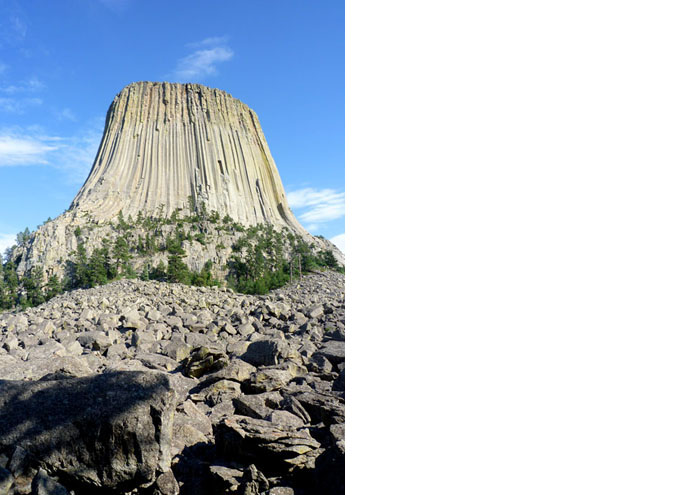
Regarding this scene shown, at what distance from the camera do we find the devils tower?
21.2 metres

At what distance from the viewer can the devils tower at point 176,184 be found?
2116 centimetres

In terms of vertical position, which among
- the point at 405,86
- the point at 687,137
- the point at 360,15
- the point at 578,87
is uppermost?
the point at 360,15

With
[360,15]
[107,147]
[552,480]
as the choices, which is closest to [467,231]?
[552,480]

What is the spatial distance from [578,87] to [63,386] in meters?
1.64

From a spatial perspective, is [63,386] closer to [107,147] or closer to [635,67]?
[635,67]

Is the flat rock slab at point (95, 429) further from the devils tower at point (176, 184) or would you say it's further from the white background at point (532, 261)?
the devils tower at point (176, 184)

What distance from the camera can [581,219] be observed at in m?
0.76

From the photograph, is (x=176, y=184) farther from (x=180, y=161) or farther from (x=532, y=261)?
(x=532, y=261)

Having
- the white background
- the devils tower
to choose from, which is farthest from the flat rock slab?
the devils tower

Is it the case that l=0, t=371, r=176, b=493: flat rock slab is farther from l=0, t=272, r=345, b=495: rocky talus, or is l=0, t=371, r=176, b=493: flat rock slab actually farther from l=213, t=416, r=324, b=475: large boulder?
l=213, t=416, r=324, b=475: large boulder

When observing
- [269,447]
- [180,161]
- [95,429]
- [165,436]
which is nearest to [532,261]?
[269,447]

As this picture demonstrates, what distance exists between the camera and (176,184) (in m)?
26.5

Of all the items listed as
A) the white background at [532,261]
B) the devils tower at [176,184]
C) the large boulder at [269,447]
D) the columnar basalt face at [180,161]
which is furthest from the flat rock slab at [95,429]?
the columnar basalt face at [180,161]

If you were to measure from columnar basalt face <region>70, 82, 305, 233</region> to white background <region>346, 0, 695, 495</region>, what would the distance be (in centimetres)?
2574
